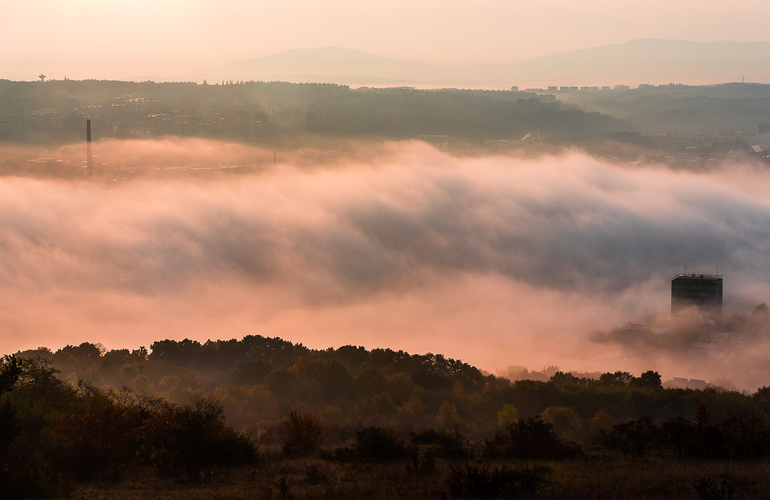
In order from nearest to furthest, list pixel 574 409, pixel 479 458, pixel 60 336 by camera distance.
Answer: pixel 479 458, pixel 574 409, pixel 60 336

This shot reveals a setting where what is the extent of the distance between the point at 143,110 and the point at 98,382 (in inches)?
3606

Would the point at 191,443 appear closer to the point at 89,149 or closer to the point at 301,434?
the point at 301,434

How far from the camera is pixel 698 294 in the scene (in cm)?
13888

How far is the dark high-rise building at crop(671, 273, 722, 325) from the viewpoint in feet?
446

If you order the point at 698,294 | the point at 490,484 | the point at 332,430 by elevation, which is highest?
the point at 490,484

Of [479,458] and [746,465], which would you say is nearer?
[746,465]

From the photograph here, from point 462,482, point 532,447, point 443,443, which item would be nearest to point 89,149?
point 443,443

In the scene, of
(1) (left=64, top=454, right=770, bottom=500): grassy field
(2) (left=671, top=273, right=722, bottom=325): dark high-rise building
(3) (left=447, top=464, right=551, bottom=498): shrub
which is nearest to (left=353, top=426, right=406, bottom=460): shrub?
(1) (left=64, top=454, right=770, bottom=500): grassy field

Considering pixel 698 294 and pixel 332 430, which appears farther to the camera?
pixel 698 294

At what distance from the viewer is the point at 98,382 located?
175ft

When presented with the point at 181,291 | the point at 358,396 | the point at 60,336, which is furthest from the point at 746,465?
the point at 181,291

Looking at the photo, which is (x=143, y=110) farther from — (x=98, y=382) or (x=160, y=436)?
(x=160, y=436)

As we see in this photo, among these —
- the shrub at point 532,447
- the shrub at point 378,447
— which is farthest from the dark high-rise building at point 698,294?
the shrub at point 378,447

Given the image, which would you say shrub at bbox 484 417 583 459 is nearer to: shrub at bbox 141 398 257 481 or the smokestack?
shrub at bbox 141 398 257 481
